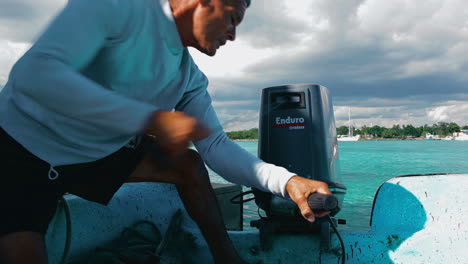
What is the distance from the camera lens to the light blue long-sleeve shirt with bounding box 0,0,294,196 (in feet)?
2.80

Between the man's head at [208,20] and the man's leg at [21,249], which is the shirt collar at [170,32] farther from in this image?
the man's leg at [21,249]

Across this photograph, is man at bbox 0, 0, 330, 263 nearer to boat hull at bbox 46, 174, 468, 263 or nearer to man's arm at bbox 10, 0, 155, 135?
man's arm at bbox 10, 0, 155, 135

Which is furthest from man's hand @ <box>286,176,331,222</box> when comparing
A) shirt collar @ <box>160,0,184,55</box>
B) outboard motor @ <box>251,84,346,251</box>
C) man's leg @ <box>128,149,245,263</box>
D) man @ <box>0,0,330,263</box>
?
shirt collar @ <box>160,0,184,55</box>

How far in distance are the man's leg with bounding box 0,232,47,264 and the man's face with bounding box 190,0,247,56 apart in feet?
2.41

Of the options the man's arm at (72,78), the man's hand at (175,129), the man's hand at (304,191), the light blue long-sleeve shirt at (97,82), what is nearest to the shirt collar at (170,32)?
the light blue long-sleeve shirt at (97,82)

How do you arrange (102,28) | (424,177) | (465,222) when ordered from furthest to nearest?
(424,177) < (465,222) < (102,28)

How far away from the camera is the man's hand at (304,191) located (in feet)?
3.95

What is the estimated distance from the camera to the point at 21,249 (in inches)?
41.0

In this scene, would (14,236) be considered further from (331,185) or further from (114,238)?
(331,185)

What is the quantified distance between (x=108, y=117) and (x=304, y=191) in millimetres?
677

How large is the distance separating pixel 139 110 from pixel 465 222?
1.33 meters

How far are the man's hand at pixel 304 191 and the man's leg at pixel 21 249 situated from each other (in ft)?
2.50

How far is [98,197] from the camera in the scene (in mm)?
1351

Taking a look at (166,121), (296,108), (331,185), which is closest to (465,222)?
(331,185)
